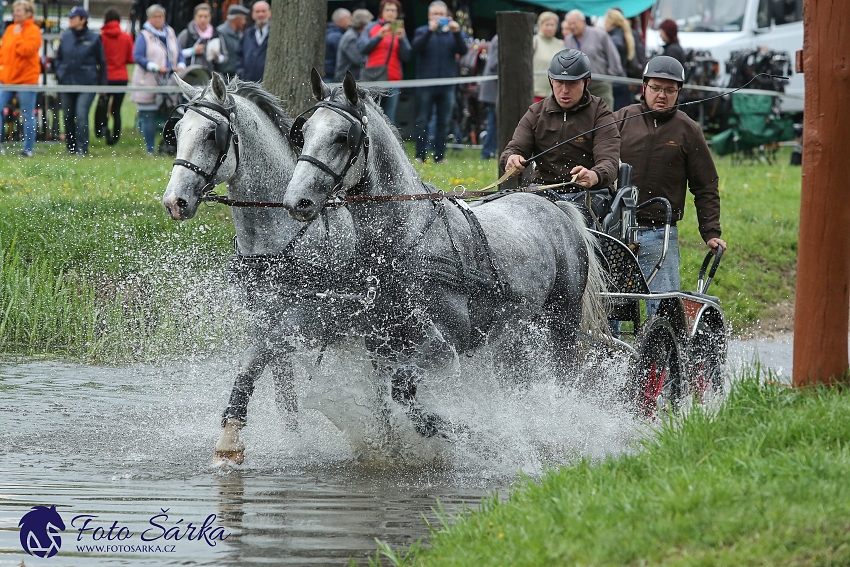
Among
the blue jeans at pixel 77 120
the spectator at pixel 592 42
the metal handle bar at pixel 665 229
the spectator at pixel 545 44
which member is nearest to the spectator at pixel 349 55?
the spectator at pixel 545 44

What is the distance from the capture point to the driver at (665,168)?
7.66 metres


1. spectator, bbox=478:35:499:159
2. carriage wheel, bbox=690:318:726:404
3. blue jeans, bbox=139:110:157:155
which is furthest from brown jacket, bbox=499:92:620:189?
blue jeans, bbox=139:110:157:155

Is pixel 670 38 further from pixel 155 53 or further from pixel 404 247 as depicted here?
pixel 404 247

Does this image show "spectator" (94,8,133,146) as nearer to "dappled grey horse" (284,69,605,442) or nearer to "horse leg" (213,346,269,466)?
"horse leg" (213,346,269,466)

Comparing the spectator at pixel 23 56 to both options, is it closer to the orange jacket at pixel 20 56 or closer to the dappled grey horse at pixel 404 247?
the orange jacket at pixel 20 56

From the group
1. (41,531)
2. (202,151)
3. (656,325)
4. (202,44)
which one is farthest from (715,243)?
(202,44)

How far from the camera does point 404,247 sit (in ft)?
18.6

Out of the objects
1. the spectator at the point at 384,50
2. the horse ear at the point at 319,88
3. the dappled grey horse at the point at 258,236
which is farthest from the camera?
the spectator at the point at 384,50

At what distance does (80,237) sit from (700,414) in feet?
19.5

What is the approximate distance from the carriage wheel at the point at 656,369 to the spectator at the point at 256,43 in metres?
9.15

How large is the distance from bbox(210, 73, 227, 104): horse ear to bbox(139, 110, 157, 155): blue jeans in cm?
904

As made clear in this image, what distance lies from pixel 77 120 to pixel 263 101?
9.04 metres

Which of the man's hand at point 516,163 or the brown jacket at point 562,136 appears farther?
the brown jacket at point 562,136

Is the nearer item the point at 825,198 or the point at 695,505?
the point at 695,505
